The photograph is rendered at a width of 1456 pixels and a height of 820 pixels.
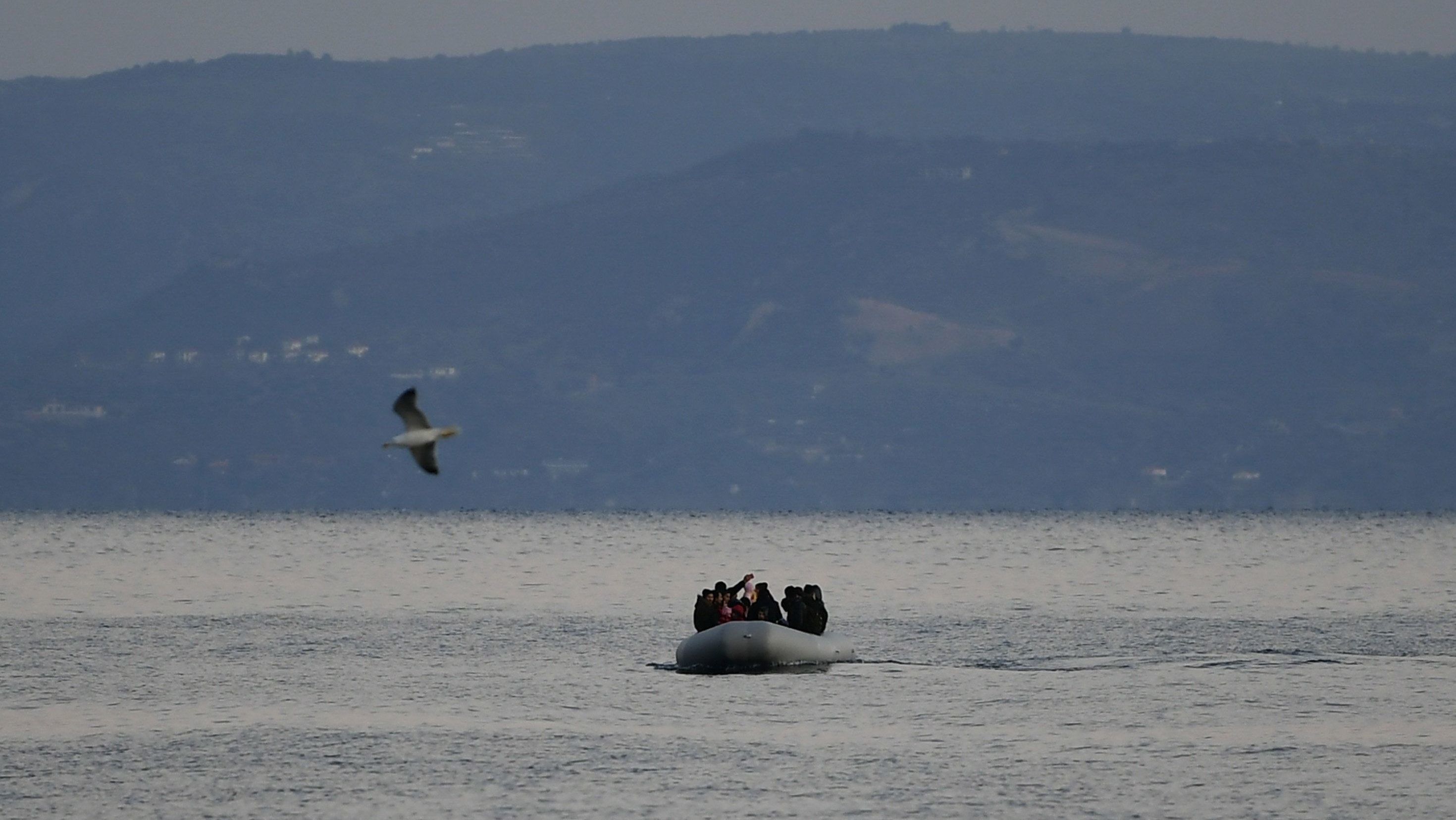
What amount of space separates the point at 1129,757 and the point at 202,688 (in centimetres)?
2140

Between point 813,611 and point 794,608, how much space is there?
22.9 inches

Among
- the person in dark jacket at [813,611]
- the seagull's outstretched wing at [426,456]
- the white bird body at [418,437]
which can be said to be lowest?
the person in dark jacket at [813,611]

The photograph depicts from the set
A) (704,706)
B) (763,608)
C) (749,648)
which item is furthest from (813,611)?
(704,706)

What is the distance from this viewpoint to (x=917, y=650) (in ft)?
198

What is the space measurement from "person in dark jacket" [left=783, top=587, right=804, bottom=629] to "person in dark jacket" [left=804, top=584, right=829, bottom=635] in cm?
10

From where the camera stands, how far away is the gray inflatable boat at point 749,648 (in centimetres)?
4994

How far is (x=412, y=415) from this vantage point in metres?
34.1

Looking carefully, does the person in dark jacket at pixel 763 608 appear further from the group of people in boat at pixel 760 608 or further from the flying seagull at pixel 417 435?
the flying seagull at pixel 417 435

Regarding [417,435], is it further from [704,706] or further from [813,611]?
[813,611]

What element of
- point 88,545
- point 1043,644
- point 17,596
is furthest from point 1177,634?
point 88,545

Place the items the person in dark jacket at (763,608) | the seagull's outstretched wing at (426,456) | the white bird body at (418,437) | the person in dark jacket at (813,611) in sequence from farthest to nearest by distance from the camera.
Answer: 1. the person in dark jacket at (813,611)
2. the person in dark jacket at (763,608)
3. the white bird body at (418,437)
4. the seagull's outstretched wing at (426,456)

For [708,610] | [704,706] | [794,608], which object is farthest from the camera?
[794,608]

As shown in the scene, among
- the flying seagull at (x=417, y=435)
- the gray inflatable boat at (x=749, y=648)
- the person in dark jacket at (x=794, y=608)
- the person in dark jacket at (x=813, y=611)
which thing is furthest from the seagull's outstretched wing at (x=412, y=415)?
the person in dark jacket at (x=813, y=611)

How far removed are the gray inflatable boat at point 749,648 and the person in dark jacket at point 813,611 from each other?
24cm
